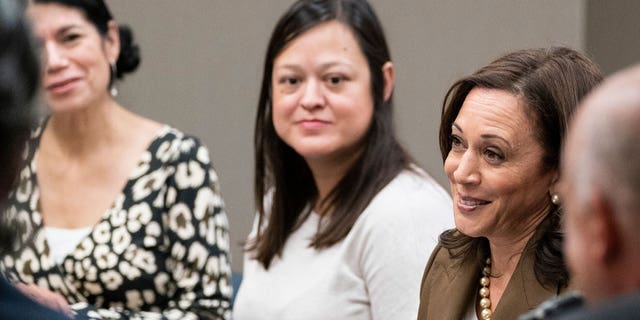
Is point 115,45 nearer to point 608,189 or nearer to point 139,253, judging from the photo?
point 139,253

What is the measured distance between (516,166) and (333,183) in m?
1.23

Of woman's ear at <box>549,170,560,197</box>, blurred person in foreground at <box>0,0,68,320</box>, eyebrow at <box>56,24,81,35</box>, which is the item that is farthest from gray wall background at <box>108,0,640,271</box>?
blurred person in foreground at <box>0,0,68,320</box>

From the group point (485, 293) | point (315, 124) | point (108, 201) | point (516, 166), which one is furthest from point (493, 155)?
point (108, 201)

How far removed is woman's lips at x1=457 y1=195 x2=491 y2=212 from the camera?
2.21 m

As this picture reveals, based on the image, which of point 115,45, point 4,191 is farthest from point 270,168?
point 4,191

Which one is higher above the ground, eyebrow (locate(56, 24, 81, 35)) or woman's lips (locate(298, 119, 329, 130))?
eyebrow (locate(56, 24, 81, 35))

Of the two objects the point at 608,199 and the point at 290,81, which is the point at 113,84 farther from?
the point at 608,199

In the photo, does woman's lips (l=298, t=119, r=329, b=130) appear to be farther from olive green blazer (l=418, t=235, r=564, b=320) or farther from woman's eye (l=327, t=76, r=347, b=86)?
olive green blazer (l=418, t=235, r=564, b=320)

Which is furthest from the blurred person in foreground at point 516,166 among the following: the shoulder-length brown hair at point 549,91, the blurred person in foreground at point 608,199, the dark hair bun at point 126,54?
the dark hair bun at point 126,54

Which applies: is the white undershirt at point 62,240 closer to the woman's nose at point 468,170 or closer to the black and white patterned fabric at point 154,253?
the black and white patterned fabric at point 154,253

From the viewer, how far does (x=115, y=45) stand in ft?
11.5

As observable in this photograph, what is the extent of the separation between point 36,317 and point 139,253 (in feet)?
6.31

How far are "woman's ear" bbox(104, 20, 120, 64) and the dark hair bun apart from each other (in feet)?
0.22

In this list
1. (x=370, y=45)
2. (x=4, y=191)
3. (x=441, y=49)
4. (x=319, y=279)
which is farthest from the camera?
(x=441, y=49)
